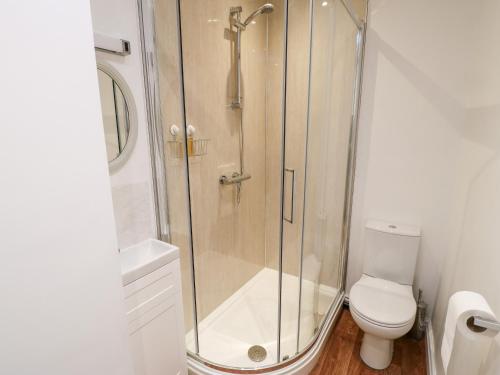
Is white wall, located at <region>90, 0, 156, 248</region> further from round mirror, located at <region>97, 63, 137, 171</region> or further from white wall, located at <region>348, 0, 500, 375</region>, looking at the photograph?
white wall, located at <region>348, 0, 500, 375</region>

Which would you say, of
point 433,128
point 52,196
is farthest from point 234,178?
A: point 52,196

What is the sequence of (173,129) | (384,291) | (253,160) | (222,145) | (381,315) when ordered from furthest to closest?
(253,160) → (222,145) → (384,291) → (381,315) → (173,129)

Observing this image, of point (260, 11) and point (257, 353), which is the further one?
point (260, 11)

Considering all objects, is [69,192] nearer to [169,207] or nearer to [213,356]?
[169,207]

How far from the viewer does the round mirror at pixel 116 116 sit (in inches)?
46.9

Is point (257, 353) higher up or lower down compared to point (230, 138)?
lower down

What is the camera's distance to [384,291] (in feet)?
6.16

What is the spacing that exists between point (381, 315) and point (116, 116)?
184cm

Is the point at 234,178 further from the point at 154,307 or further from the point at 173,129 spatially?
the point at 154,307

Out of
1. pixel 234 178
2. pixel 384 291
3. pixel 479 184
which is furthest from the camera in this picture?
pixel 234 178

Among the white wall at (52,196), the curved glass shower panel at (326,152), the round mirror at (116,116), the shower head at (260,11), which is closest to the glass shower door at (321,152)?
the curved glass shower panel at (326,152)

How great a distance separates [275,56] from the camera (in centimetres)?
221

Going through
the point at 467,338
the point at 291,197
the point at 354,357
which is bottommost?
the point at 354,357

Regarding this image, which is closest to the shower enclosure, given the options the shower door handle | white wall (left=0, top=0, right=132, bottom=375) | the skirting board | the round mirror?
the shower door handle
